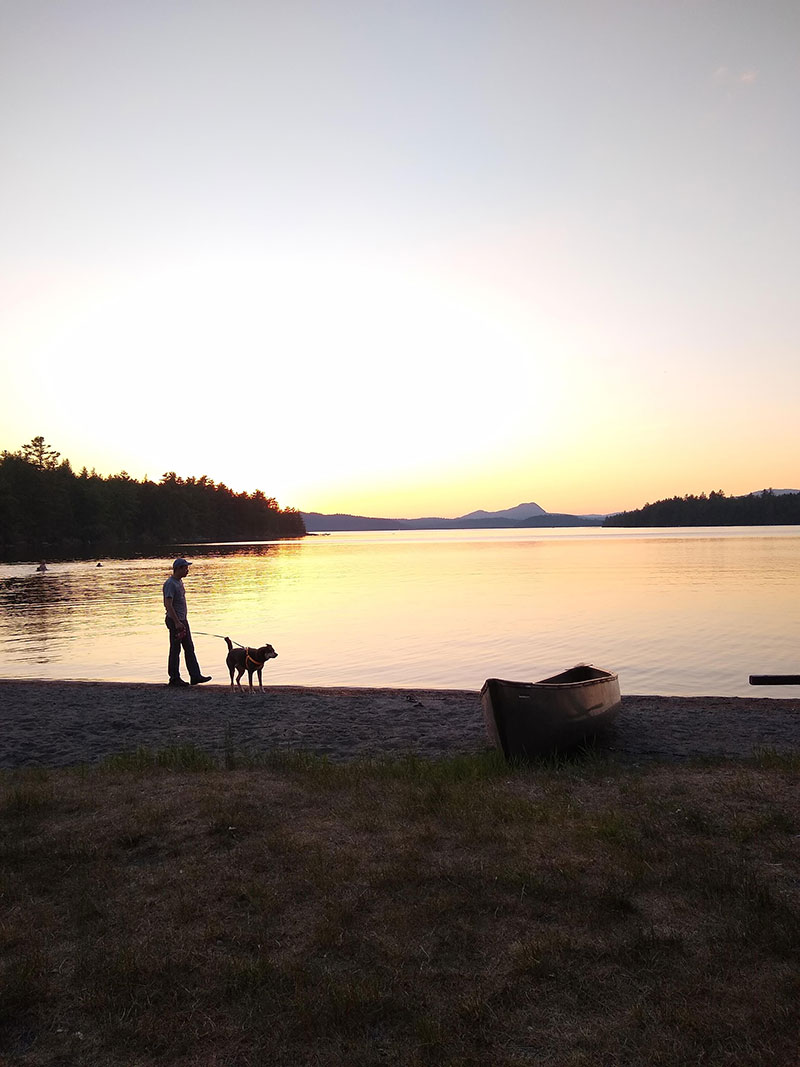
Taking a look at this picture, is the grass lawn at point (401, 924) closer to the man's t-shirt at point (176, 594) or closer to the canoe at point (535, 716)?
the canoe at point (535, 716)

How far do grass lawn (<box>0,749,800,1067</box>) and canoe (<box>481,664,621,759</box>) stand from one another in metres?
1.56

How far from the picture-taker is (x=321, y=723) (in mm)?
12805

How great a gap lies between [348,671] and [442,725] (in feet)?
30.4

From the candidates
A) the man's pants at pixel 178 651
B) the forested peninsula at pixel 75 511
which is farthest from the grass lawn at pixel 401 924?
the forested peninsula at pixel 75 511

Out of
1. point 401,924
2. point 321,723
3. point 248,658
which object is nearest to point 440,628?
point 248,658

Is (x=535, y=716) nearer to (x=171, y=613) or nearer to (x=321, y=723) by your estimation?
(x=321, y=723)

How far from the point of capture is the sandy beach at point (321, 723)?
432 inches

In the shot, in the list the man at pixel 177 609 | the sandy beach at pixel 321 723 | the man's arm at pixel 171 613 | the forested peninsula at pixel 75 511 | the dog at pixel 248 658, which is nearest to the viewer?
the sandy beach at pixel 321 723

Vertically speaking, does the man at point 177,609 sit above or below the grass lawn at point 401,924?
above

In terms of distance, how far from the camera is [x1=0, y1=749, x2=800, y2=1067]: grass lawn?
4066mm

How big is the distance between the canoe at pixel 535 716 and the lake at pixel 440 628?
844 cm

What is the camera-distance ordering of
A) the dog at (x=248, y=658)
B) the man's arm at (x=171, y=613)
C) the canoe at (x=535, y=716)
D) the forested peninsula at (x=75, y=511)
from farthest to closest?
the forested peninsula at (x=75, y=511)
the dog at (x=248, y=658)
the man's arm at (x=171, y=613)
the canoe at (x=535, y=716)

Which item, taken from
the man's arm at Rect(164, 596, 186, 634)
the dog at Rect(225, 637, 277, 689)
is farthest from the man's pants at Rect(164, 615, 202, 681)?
the dog at Rect(225, 637, 277, 689)

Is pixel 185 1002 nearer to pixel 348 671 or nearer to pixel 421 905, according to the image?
pixel 421 905
